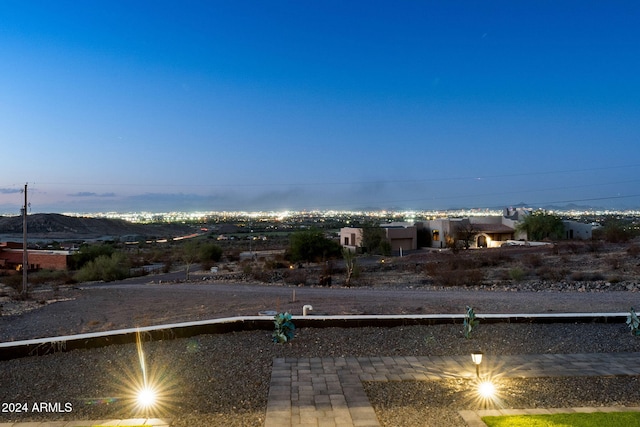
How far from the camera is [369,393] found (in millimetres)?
5375

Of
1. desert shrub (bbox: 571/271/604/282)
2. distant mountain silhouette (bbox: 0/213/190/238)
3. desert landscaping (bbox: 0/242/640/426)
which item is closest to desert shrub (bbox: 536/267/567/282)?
desert shrub (bbox: 571/271/604/282)

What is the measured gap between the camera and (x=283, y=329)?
7535mm

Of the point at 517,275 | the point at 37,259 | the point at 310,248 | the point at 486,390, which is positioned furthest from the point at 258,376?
the point at 37,259

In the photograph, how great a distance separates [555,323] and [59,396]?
317 inches

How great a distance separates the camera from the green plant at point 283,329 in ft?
24.4

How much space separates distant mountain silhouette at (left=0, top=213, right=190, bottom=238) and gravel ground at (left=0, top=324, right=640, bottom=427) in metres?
97.1

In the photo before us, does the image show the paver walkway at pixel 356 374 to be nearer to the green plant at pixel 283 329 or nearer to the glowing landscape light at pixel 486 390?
the glowing landscape light at pixel 486 390

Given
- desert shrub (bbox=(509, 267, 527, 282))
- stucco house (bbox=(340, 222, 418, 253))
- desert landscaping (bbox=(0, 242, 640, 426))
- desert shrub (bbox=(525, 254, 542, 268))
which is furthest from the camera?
stucco house (bbox=(340, 222, 418, 253))

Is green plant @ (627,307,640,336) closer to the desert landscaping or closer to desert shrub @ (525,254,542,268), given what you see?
the desert landscaping

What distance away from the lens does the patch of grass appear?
454 cm

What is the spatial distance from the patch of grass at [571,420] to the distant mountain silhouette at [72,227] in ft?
332

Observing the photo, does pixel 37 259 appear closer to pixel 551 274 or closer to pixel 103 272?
pixel 103 272

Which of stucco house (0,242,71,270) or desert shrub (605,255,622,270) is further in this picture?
stucco house (0,242,71,270)

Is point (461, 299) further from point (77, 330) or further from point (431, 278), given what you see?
point (77, 330)
